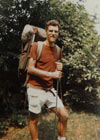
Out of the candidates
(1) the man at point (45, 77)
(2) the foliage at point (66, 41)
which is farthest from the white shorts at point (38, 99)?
(2) the foliage at point (66, 41)

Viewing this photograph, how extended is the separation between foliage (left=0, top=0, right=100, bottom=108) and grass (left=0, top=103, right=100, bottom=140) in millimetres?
648

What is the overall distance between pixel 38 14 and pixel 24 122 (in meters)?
3.42

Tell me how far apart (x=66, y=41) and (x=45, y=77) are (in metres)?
3.97

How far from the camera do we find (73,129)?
5.27 metres

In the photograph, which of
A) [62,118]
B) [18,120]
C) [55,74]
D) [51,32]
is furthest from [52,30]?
[18,120]

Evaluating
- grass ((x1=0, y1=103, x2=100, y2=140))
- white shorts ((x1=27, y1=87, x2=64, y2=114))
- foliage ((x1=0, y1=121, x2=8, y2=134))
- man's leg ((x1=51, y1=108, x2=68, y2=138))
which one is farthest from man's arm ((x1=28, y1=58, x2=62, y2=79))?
foliage ((x1=0, y1=121, x2=8, y2=134))

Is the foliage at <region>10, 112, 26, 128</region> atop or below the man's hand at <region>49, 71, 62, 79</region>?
below

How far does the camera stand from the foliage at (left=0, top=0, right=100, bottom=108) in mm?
5859

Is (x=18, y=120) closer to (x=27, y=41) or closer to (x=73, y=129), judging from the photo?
(x=73, y=129)

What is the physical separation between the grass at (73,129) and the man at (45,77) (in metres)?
1.75

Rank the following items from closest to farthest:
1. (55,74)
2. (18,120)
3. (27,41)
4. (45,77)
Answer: (55,74) < (45,77) < (27,41) < (18,120)

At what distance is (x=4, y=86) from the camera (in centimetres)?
602

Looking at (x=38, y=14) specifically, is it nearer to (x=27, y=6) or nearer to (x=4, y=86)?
(x=27, y=6)

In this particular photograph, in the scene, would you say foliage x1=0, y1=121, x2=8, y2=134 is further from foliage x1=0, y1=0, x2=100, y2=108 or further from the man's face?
the man's face
